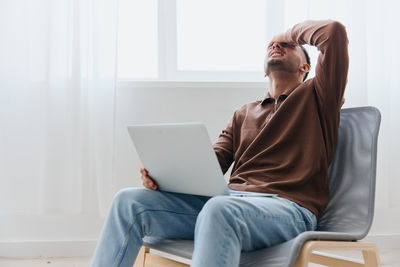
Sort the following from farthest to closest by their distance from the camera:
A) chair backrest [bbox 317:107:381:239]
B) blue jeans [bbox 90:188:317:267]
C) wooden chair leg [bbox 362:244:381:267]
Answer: chair backrest [bbox 317:107:381:239] → wooden chair leg [bbox 362:244:381:267] → blue jeans [bbox 90:188:317:267]

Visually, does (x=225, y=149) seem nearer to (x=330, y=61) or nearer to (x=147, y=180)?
(x=147, y=180)

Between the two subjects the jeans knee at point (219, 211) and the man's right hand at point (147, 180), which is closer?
the jeans knee at point (219, 211)

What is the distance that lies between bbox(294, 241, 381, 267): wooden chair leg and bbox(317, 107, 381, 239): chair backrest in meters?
0.06

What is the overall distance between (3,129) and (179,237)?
1.37 metres

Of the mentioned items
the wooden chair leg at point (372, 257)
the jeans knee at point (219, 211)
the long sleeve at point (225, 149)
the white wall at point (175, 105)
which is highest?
the white wall at point (175, 105)

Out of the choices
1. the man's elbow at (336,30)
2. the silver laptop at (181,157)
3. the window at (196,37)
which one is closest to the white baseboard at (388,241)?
the window at (196,37)

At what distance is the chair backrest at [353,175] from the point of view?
127cm

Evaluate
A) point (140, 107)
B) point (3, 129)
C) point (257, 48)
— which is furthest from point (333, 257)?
point (3, 129)

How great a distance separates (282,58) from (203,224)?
777mm

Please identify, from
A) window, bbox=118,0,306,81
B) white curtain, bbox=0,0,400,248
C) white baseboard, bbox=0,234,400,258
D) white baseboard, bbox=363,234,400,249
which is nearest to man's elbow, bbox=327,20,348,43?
white curtain, bbox=0,0,400,248

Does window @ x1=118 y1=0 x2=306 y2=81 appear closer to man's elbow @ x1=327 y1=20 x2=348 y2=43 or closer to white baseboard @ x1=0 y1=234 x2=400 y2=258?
white baseboard @ x1=0 y1=234 x2=400 y2=258

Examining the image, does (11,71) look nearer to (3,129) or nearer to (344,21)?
(3,129)

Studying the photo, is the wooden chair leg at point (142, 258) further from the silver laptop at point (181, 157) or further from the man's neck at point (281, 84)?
the man's neck at point (281, 84)

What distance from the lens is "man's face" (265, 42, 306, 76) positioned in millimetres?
1620
